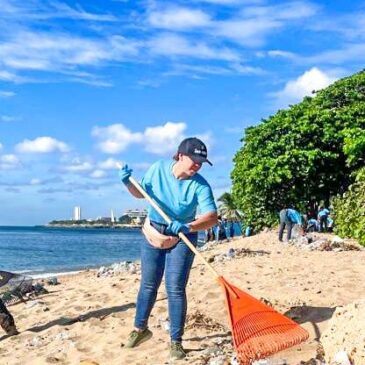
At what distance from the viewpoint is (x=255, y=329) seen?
17.7 feet

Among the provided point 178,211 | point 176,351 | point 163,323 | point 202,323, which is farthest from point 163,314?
point 178,211

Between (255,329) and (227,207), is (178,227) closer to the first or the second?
(255,329)

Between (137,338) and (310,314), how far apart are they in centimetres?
194

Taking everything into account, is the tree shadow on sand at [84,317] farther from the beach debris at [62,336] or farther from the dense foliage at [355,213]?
the dense foliage at [355,213]

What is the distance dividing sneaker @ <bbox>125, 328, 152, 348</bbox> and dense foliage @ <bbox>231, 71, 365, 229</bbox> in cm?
2074

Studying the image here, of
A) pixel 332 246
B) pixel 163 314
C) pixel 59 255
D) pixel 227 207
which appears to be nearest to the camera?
pixel 163 314

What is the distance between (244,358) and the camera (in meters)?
5.16

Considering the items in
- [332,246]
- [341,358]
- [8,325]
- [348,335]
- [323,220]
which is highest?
[323,220]

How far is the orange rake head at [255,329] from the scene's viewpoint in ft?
17.1

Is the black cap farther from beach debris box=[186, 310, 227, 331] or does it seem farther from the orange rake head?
beach debris box=[186, 310, 227, 331]

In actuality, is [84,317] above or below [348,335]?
below

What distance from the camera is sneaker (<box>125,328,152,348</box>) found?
20.1 ft

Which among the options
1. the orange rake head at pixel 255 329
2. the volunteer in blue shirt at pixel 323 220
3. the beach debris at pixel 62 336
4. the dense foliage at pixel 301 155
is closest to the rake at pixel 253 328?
the orange rake head at pixel 255 329

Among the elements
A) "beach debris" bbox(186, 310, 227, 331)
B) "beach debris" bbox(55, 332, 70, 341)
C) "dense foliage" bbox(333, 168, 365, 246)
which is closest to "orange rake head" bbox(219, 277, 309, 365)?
A: "beach debris" bbox(186, 310, 227, 331)
